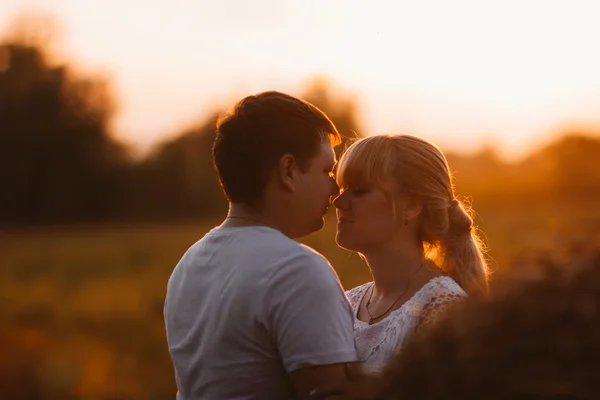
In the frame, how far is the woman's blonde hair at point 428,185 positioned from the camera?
11.7ft

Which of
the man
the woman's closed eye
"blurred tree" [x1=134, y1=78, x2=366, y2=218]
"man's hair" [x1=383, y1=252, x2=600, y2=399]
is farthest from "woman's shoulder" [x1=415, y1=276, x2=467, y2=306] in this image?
"blurred tree" [x1=134, y1=78, x2=366, y2=218]

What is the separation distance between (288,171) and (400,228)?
39.5 inches

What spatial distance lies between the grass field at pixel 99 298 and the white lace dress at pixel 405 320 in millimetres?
3410

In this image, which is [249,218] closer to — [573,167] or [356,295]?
[356,295]

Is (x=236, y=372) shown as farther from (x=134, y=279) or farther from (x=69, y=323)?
(x=134, y=279)

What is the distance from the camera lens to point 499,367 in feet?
4.45

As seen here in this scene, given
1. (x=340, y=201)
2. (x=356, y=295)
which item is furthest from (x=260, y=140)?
(x=356, y=295)

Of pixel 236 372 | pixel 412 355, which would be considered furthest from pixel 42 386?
pixel 412 355

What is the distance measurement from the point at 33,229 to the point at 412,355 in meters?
28.4

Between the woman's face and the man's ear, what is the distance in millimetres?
806

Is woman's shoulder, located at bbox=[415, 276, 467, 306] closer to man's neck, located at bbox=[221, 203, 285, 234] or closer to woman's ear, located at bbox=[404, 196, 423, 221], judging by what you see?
woman's ear, located at bbox=[404, 196, 423, 221]

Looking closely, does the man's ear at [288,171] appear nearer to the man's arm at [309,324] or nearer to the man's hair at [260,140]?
the man's hair at [260,140]

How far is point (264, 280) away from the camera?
2.36m

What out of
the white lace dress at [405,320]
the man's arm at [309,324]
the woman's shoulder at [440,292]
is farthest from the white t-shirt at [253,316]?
the woman's shoulder at [440,292]
